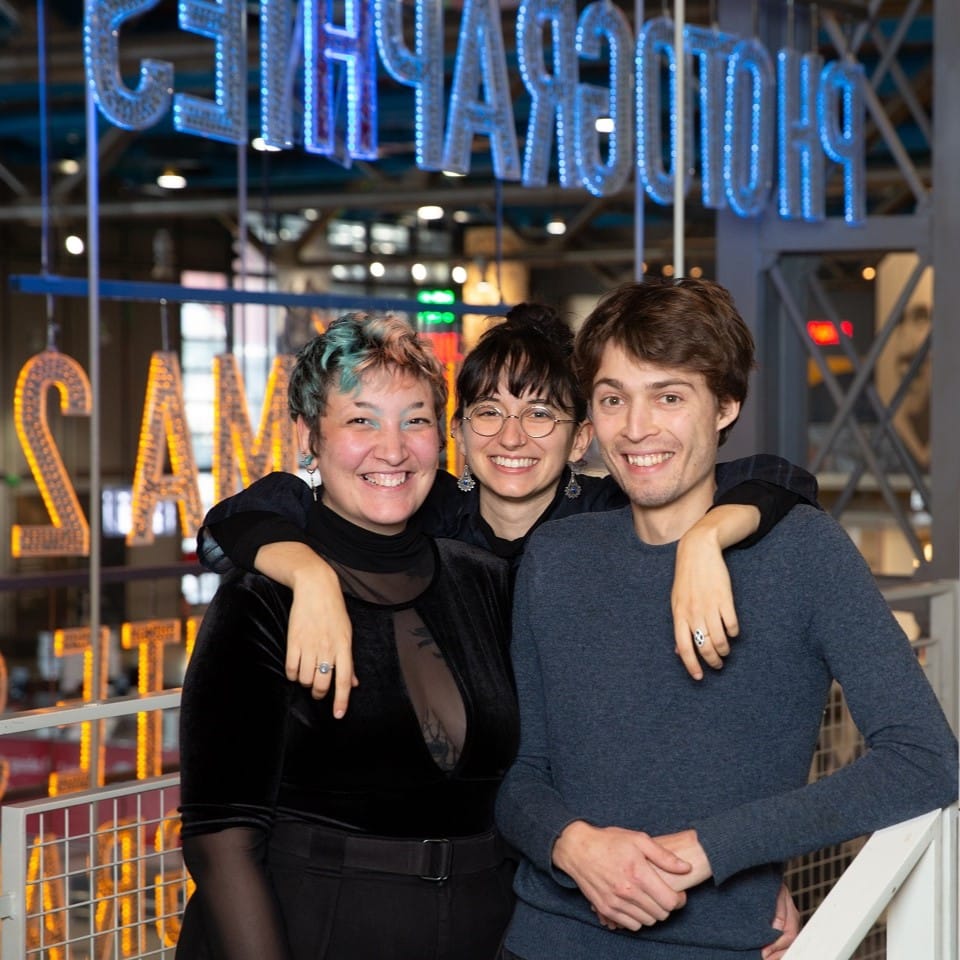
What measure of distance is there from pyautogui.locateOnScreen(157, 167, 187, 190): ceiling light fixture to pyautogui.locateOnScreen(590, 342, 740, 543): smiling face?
559 inches

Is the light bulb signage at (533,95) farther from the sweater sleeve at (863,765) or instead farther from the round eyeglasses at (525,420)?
the sweater sleeve at (863,765)

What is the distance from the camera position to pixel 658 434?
182 centimetres

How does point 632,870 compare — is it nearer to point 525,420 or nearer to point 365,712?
point 365,712

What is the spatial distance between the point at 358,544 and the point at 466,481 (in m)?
0.54

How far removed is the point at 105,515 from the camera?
558 inches

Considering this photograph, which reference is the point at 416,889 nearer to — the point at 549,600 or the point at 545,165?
the point at 549,600

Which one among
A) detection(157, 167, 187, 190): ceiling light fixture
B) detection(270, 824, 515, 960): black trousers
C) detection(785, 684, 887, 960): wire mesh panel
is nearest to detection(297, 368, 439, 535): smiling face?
detection(270, 824, 515, 960): black trousers

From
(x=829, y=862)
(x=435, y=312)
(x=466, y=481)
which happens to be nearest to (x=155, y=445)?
(x=435, y=312)

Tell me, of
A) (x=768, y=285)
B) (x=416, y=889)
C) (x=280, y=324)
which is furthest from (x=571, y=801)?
(x=280, y=324)

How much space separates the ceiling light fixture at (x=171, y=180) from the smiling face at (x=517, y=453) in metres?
13.7

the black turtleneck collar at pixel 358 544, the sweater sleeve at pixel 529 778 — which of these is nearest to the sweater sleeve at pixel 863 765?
the sweater sleeve at pixel 529 778

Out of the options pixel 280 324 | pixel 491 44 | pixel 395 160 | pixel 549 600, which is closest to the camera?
pixel 549 600

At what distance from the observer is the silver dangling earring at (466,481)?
8.16 ft

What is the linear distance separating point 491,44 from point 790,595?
4739mm
